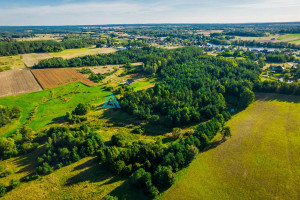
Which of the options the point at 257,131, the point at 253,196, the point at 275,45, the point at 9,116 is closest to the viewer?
the point at 253,196

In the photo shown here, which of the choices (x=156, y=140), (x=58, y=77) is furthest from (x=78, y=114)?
(x=58, y=77)

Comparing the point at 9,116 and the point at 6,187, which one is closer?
the point at 6,187

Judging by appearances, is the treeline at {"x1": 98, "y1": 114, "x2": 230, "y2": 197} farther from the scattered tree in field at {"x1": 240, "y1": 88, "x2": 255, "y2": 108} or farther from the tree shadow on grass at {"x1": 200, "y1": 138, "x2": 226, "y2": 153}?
the scattered tree in field at {"x1": 240, "y1": 88, "x2": 255, "y2": 108}

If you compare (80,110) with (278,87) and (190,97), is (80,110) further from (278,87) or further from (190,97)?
(278,87)

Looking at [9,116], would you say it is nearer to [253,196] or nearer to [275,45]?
[253,196]

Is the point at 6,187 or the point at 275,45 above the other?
the point at 275,45

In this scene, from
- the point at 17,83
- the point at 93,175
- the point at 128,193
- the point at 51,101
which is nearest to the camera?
the point at 128,193

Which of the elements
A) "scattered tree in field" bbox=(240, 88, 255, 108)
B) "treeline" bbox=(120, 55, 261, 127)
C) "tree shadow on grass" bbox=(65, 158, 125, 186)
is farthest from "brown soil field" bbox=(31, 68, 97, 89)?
"scattered tree in field" bbox=(240, 88, 255, 108)

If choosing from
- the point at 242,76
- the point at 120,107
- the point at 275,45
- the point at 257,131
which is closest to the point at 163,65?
the point at 242,76
